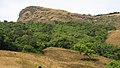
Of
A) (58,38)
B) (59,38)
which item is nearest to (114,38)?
(59,38)

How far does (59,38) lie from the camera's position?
3829 inches

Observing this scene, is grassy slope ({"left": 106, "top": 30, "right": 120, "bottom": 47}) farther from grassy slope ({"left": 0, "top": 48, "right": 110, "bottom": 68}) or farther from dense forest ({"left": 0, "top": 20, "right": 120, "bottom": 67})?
grassy slope ({"left": 0, "top": 48, "right": 110, "bottom": 68})

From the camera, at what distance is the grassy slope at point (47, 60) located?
183 ft

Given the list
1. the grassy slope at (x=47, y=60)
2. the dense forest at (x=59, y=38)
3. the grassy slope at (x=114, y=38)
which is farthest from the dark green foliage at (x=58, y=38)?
the grassy slope at (x=47, y=60)

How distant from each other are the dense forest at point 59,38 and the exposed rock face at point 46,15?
65.4 ft

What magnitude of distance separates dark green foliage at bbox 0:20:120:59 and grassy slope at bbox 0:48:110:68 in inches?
124

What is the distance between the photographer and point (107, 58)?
285 ft

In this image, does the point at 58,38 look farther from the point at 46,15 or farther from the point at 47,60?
the point at 46,15

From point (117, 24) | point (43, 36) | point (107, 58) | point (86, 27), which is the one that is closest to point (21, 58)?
point (107, 58)

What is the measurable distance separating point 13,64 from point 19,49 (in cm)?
2444

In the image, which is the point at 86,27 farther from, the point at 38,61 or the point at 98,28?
the point at 38,61

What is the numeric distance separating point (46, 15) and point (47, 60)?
94.8 metres

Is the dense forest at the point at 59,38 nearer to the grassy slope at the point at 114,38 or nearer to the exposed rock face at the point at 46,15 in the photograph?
the grassy slope at the point at 114,38

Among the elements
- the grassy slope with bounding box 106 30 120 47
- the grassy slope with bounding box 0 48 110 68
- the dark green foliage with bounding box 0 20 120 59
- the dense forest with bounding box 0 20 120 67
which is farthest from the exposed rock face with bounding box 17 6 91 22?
the grassy slope with bounding box 0 48 110 68
